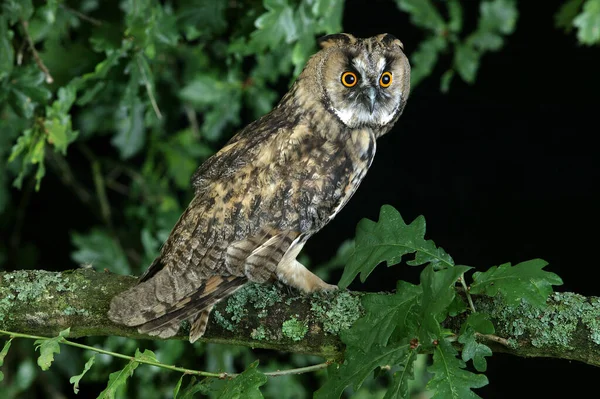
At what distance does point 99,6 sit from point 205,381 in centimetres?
136

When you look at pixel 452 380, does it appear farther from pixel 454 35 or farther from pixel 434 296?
pixel 454 35

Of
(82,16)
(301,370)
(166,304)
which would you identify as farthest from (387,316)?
(82,16)

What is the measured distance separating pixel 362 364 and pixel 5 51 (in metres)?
1.21

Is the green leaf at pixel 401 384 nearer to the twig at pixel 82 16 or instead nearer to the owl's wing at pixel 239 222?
the owl's wing at pixel 239 222

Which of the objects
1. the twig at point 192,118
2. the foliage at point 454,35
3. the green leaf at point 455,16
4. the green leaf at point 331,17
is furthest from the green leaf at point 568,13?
the twig at point 192,118

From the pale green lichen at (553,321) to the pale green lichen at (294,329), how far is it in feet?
1.12

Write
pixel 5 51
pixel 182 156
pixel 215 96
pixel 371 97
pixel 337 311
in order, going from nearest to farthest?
1. pixel 337 311
2. pixel 371 97
3. pixel 5 51
4. pixel 215 96
5. pixel 182 156

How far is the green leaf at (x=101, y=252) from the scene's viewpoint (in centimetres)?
252

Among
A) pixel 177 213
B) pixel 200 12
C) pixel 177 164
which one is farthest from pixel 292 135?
pixel 177 164

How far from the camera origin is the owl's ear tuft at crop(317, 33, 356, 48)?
1.69 metres

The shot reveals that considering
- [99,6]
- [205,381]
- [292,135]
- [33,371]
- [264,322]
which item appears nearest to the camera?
[205,381]

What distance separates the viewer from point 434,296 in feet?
4.07

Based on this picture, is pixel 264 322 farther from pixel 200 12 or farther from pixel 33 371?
pixel 33 371

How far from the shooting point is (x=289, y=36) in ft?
6.37
